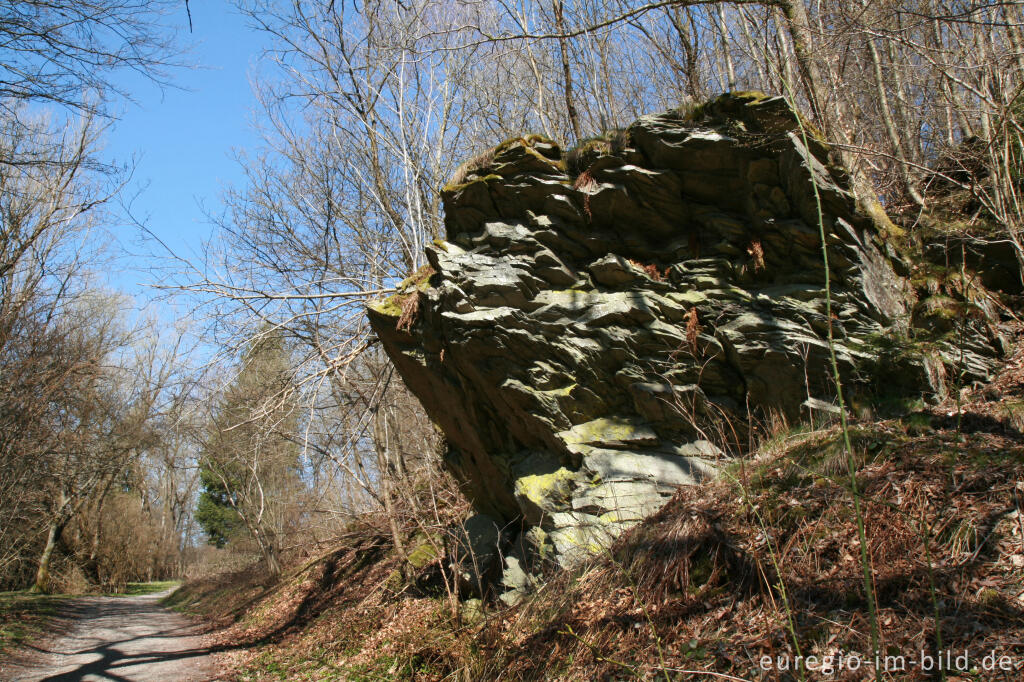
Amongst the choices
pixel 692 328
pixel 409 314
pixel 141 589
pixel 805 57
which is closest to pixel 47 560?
pixel 141 589

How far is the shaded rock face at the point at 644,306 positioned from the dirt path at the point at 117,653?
225 inches

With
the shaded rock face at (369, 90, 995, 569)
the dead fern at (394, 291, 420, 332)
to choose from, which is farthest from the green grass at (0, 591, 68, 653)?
the shaded rock face at (369, 90, 995, 569)

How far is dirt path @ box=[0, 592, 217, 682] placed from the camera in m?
7.55

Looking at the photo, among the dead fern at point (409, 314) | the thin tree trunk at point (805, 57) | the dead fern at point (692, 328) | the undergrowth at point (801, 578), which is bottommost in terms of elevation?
the undergrowth at point (801, 578)

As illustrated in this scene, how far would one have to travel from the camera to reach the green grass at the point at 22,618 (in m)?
9.37

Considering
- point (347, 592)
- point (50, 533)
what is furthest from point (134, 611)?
point (347, 592)

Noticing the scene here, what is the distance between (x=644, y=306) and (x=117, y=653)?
398 inches

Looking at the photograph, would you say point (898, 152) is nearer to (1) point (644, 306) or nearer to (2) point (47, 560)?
(1) point (644, 306)

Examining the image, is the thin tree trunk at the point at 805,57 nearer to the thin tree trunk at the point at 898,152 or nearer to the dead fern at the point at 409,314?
the thin tree trunk at the point at 898,152

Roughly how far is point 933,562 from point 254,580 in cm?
1641

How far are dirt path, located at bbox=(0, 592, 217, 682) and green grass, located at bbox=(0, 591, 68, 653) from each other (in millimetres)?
326

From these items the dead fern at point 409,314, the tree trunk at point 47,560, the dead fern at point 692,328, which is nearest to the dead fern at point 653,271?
the dead fern at point 692,328

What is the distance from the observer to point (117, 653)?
360 inches

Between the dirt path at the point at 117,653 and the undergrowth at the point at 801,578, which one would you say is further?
the dirt path at the point at 117,653
